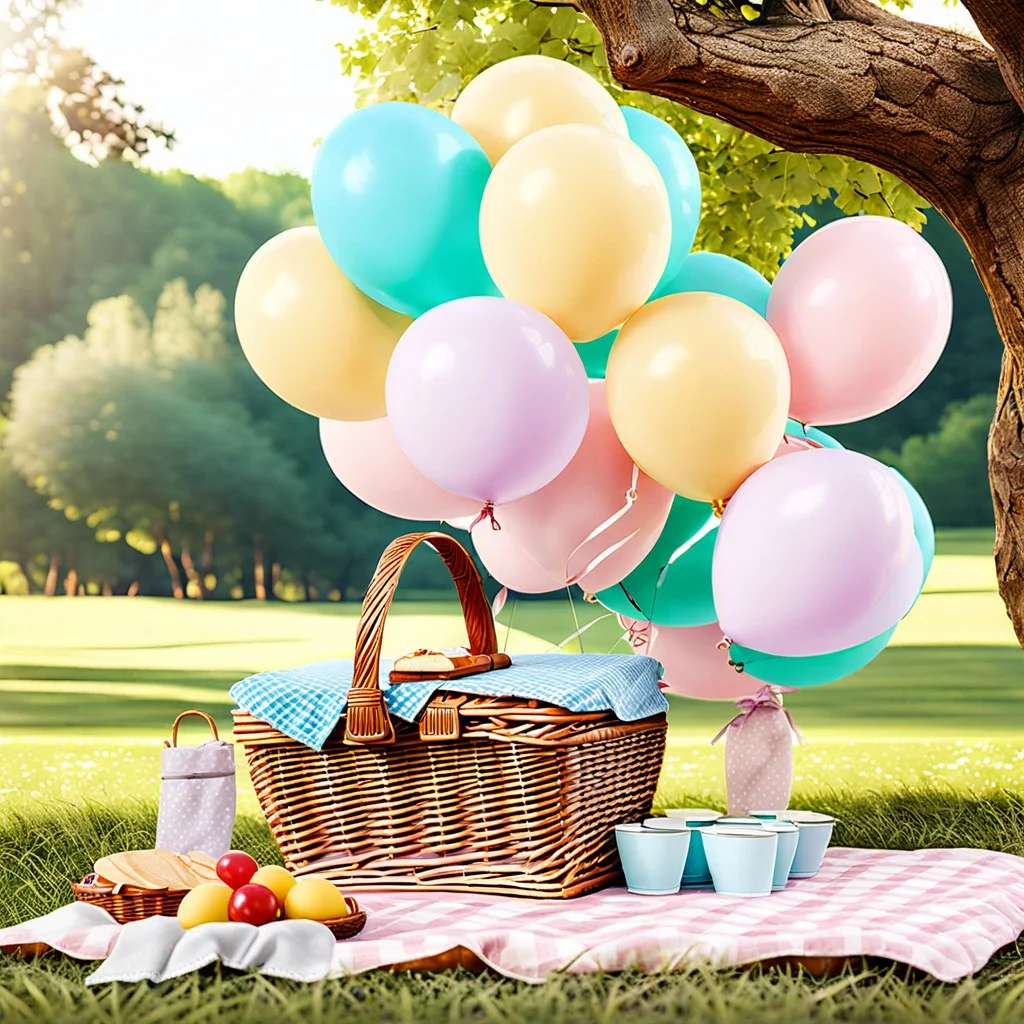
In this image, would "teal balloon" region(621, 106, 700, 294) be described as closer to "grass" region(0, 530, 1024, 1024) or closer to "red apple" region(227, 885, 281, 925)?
"grass" region(0, 530, 1024, 1024)

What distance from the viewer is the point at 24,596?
6629 millimetres

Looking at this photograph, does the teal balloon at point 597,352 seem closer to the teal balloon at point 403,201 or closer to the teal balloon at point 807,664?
the teal balloon at point 403,201

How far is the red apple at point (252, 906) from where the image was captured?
170 cm

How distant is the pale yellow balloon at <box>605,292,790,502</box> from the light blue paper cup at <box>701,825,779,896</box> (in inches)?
21.5

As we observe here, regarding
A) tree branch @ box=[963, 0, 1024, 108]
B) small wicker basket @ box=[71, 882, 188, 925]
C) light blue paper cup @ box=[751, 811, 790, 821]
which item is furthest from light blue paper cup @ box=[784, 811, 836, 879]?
tree branch @ box=[963, 0, 1024, 108]

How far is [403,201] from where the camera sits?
2.00 m

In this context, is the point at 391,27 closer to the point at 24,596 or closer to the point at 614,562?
Result: the point at 614,562

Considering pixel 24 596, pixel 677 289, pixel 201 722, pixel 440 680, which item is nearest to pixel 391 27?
pixel 677 289

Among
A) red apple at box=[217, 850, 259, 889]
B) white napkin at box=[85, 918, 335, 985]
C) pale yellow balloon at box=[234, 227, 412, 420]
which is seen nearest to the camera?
white napkin at box=[85, 918, 335, 985]

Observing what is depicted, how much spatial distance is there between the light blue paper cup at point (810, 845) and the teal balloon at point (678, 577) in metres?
0.45

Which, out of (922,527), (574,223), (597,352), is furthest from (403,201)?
(922,527)

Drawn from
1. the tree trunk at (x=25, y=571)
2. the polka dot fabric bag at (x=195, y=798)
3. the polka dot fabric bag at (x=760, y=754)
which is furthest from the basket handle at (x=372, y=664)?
the tree trunk at (x=25, y=571)

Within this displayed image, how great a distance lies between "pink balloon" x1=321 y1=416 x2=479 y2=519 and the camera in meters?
2.42

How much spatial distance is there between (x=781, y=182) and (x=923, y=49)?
3.37ft
